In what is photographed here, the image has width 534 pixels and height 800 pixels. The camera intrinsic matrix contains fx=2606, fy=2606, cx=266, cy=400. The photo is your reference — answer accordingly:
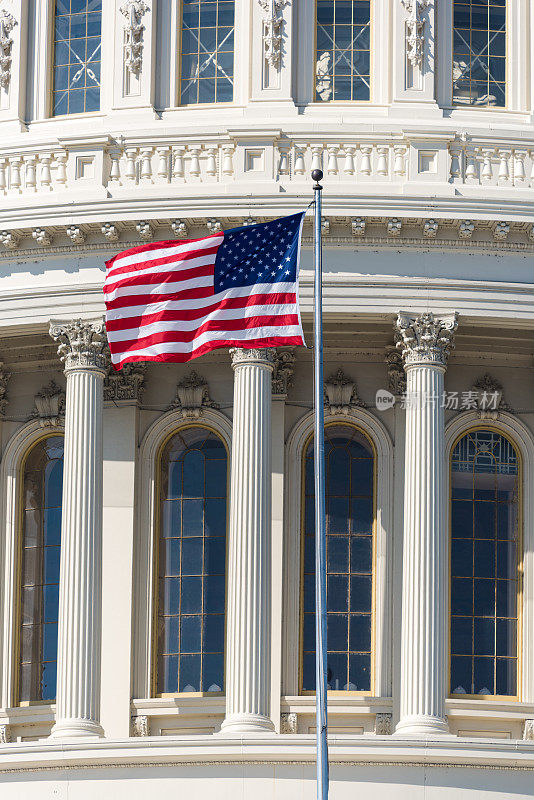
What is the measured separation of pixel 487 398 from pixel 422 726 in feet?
26.7

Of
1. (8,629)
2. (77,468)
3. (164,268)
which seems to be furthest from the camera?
(8,629)

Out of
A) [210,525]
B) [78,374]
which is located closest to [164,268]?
[78,374]

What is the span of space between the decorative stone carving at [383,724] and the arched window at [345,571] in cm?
101

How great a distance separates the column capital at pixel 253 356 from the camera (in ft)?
164

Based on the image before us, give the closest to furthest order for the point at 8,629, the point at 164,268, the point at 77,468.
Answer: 1. the point at 164,268
2. the point at 77,468
3. the point at 8,629

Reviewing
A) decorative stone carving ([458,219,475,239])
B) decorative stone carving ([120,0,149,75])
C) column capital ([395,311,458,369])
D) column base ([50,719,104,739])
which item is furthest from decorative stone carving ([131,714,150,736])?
decorative stone carving ([120,0,149,75])

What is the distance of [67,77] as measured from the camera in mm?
54688

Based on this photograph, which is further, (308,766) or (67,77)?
(67,77)

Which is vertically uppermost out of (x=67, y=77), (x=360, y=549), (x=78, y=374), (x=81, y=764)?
(x=67, y=77)

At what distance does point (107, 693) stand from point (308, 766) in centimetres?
630

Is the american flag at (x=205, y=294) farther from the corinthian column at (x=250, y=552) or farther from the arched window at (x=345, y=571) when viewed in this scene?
the arched window at (x=345, y=571)

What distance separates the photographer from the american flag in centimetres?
4434

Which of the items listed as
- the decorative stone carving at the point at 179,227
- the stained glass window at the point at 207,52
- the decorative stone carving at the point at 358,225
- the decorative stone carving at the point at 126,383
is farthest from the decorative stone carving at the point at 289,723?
the stained glass window at the point at 207,52

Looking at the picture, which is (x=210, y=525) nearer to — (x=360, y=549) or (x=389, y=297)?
(x=360, y=549)
